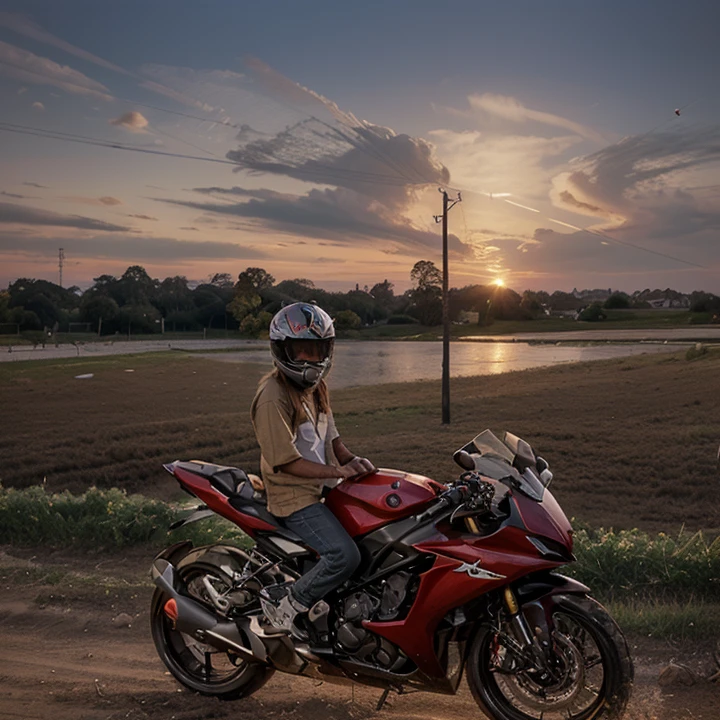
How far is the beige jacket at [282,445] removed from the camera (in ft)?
12.2

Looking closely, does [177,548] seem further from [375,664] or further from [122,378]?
[122,378]

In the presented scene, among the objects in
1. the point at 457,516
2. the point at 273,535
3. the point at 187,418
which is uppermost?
the point at 457,516

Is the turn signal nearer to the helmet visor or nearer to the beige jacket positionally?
the beige jacket

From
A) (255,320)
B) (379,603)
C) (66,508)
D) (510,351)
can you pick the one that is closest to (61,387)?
(255,320)

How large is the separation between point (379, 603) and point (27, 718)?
2029 mm

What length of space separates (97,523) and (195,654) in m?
3.65

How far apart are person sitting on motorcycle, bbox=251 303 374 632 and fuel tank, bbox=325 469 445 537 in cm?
7

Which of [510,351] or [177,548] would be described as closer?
[177,548]

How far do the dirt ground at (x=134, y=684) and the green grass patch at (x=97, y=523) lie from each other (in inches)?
68.0

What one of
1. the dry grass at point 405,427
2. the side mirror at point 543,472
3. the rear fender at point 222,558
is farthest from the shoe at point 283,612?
the dry grass at point 405,427

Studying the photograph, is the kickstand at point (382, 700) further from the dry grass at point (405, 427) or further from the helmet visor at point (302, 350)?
the dry grass at point (405, 427)

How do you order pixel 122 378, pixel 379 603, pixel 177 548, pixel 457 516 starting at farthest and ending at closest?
pixel 122 378
pixel 177 548
pixel 379 603
pixel 457 516

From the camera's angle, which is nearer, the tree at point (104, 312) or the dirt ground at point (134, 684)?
the dirt ground at point (134, 684)

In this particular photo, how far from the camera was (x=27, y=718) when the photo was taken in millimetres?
3902
